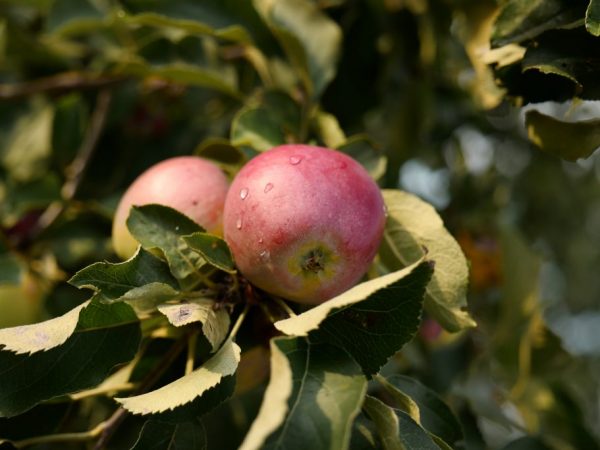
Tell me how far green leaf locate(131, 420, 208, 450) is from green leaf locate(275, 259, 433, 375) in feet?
0.57

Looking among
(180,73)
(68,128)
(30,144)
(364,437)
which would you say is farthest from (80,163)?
(364,437)

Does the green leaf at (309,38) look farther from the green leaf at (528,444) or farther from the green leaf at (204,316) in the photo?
the green leaf at (528,444)

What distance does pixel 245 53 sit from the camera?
47.1 inches

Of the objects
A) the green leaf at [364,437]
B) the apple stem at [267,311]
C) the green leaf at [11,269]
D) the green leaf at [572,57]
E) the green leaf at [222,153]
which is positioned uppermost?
the green leaf at [572,57]

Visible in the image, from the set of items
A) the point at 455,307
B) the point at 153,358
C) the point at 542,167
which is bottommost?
the point at 542,167

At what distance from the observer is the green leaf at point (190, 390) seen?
58 centimetres

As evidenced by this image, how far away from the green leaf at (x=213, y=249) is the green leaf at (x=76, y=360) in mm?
120

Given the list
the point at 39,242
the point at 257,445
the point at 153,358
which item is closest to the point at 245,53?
the point at 39,242

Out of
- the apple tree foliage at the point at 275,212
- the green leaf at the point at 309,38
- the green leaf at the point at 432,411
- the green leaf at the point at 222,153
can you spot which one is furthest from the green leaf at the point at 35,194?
the green leaf at the point at 432,411

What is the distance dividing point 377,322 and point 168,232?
0.80ft

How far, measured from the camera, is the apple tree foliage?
63 centimetres

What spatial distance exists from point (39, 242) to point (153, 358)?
46cm

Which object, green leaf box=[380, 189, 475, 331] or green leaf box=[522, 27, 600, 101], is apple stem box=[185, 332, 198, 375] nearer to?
green leaf box=[380, 189, 475, 331]

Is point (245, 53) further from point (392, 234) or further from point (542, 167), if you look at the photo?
point (542, 167)
